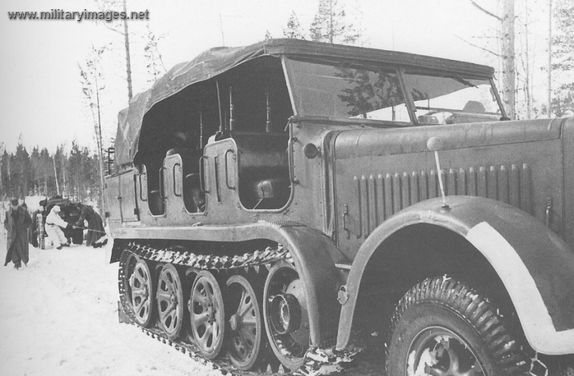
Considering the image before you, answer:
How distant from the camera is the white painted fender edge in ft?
7.70

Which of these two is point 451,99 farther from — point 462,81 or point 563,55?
point 563,55

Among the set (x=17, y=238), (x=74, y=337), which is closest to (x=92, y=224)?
(x=17, y=238)

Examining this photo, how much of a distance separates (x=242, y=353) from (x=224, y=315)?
36cm

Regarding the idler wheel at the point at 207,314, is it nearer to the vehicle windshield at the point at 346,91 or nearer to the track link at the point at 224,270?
the track link at the point at 224,270

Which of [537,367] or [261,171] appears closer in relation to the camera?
[537,367]

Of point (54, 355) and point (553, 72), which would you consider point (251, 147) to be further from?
point (553, 72)

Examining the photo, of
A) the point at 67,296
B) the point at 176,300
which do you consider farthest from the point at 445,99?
the point at 67,296

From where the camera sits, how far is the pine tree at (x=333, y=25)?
27.8 metres

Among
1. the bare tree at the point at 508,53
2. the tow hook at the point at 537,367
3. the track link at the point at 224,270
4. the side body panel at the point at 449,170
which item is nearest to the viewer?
the tow hook at the point at 537,367

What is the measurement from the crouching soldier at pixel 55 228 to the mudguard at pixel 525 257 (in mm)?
17283

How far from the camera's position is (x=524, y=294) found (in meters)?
2.44

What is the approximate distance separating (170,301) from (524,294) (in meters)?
4.35

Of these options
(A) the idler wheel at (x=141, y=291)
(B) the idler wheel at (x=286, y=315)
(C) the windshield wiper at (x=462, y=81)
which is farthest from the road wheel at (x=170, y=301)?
(C) the windshield wiper at (x=462, y=81)

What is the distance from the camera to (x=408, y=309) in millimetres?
2992
